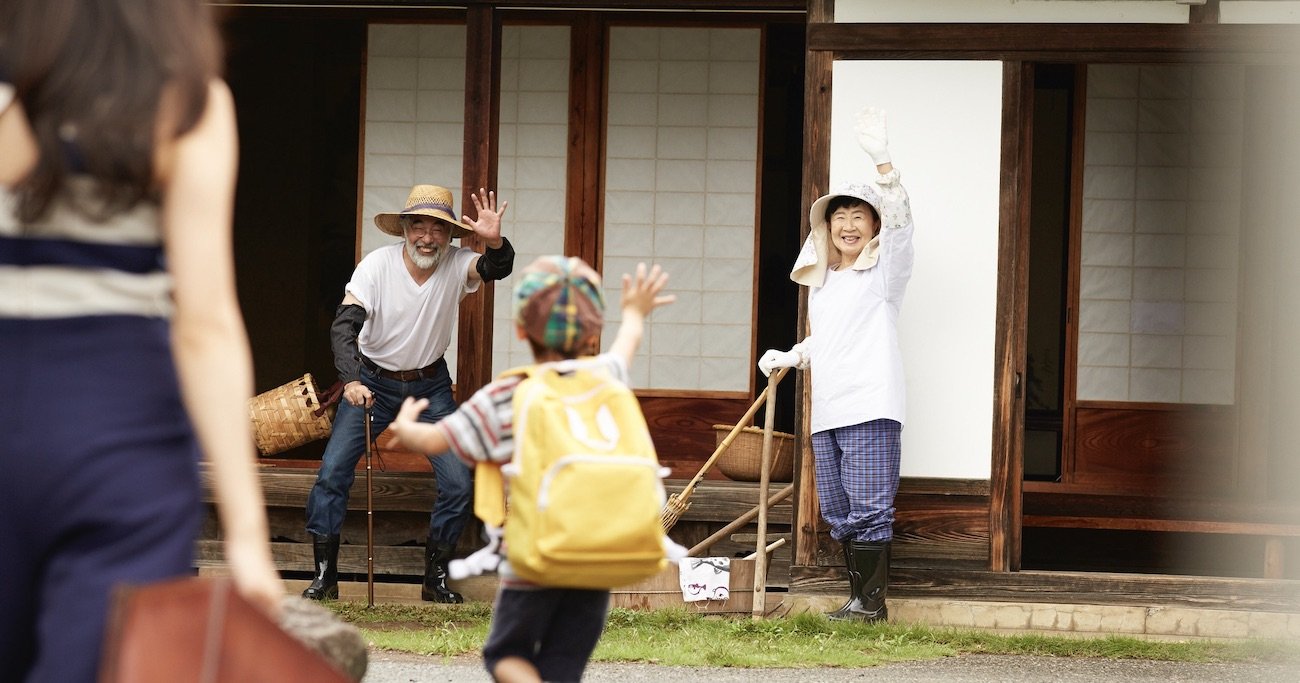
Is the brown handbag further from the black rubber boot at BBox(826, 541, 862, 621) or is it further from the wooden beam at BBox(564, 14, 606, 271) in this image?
the wooden beam at BBox(564, 14, 606, 271)

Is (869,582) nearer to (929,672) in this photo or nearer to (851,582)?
(851,582)

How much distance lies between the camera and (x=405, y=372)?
7078 millimetres

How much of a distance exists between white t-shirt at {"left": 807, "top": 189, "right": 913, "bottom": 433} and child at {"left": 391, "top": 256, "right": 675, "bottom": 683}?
3.00m

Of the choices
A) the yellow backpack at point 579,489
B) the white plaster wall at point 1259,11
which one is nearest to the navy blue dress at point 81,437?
the yellow backpack at point 579,489

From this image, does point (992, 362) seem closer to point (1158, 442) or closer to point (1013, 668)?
point (1013, 668)

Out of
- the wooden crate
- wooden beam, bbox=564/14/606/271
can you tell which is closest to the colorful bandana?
the wooden crate

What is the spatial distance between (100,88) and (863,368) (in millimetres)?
4900

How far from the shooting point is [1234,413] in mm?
8742

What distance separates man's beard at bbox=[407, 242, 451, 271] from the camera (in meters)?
7.06

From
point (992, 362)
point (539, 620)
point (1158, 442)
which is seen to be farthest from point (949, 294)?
point (539, 620)

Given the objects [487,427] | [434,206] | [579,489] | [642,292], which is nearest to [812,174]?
[434,206]

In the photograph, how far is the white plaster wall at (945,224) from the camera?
6.65m

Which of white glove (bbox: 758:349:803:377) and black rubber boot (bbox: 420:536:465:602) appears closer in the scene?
→ white glove (bbox: 758:349:803:377)

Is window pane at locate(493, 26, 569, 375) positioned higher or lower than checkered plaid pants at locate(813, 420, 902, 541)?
higher
